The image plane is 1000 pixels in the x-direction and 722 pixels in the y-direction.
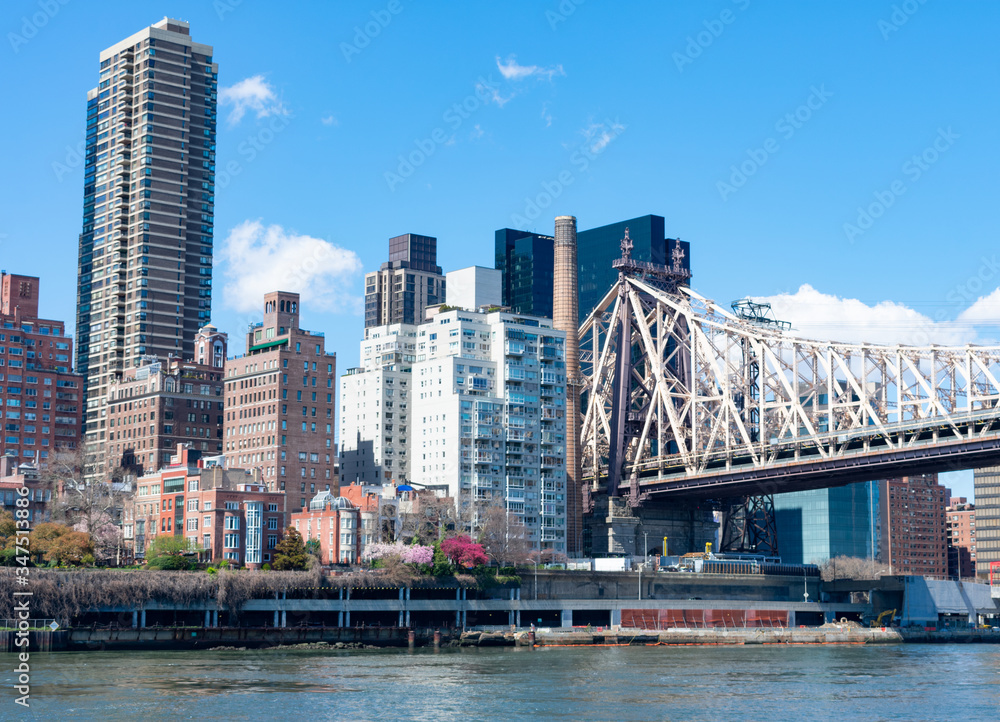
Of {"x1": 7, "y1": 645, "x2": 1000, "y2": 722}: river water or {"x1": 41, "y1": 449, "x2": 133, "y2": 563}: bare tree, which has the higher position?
{"x1": 41, "y1": 449, "x2": 133, "y2": 563}: bare tree

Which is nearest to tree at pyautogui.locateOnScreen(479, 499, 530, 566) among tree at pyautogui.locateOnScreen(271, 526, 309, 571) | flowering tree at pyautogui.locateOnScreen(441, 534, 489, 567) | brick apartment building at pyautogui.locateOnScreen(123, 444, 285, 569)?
flowering tree at pyautogui.locateOnScreen(441, 534, 489, 567)

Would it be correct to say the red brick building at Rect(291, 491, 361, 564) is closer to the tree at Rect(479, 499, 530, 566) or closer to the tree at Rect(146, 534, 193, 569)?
the tree at Rect(479, 499, 530, 566)

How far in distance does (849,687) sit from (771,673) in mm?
13283

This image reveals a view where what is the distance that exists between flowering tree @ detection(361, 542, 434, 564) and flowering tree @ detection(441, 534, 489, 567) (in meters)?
2.68

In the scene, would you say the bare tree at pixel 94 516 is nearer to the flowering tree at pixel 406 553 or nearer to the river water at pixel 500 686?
the flowering tree at pixel 406 553

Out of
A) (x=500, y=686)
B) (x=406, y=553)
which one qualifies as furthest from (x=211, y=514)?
(x=500, y=686)

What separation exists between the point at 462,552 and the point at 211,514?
3161cm

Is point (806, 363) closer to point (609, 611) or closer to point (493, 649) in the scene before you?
point (609, 611)

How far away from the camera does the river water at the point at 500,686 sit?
307 ft

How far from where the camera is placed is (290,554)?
16662 centimetres

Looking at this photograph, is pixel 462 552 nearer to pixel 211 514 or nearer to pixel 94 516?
pixel 211 514

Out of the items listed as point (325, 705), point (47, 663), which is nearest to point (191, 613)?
point (47, 663)

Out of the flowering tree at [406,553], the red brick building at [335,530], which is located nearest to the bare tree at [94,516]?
the red brick building at [335,530]

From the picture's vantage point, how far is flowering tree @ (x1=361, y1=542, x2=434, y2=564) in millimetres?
173625
